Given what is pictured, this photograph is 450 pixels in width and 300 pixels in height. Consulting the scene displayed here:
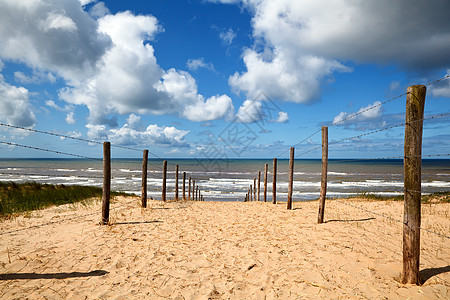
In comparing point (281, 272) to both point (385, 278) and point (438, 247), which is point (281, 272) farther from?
point (438, 247)

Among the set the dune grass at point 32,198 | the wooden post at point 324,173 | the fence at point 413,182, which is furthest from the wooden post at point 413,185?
the dune grass at point 32,198

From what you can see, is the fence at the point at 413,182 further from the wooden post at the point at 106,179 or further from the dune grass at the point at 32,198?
the dune grass at the point at 32,198

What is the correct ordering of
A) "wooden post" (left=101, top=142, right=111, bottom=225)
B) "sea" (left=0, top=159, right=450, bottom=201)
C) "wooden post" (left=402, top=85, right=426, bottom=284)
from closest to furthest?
1. "wooden post" (left=402, top=85, right=426, bottom=284)
2. "wooden post" (left=101, top=142, right=111, bottom=225)
3. "sea" (left=0, top=159, right=450, bottom=201)

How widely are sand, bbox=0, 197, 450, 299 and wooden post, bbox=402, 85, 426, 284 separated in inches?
12.8

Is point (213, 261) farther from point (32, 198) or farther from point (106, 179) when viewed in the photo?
point (32, 198)

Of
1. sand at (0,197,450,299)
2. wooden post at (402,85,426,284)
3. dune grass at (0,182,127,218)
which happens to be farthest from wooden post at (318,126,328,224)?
dune grass at (0,182,127,218)

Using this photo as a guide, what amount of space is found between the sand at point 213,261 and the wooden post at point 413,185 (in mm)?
325

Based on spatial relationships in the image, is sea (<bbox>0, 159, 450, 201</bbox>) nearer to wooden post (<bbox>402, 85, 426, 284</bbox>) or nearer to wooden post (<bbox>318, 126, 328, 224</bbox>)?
wooden post (<bbox>318, 126, 328, 224</bbox>)

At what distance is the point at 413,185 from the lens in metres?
3.64

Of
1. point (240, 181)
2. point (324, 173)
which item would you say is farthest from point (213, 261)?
point (240, 181)

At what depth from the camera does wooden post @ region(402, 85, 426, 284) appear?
3627mm

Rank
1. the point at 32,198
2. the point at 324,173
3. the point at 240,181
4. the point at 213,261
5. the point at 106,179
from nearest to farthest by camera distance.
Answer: the point at 213,261 → the point at 106,179 → the point at 324,173 → the point at 32,198 → the point at 240,181

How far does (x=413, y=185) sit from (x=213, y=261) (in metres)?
3.64

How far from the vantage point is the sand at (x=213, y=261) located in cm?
363
